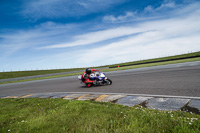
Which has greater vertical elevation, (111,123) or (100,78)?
(100,78)

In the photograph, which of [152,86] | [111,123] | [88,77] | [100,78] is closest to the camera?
[111,123]

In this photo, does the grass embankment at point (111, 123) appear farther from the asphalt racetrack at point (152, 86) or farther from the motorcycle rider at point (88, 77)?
the motorcycle rider at point (88, 77)

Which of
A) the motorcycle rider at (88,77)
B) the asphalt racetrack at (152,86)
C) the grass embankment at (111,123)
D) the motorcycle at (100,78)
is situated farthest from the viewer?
the motorcycle rider at (88,77)

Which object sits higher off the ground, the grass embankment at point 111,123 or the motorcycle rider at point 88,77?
the motorcycle rider at point 88,77

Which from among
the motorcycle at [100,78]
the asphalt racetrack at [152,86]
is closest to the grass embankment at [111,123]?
the asphalt racetrack at [152,86]

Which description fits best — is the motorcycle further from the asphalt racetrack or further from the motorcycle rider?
the asphalt racetrack

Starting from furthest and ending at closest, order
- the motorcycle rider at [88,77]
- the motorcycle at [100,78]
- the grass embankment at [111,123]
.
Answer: the motorcycle rider at [88,77] < the motorcycle at [100,78] < the grass embankment at [111,123]

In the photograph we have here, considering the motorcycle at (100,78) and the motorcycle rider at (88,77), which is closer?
the motorcycle at (100,78)

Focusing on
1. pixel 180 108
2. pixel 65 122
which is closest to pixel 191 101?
pixel 180 108

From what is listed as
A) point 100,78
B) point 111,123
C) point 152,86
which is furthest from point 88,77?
point 111,123

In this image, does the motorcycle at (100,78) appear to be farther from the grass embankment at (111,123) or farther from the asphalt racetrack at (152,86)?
the grass embankment at (111,123)

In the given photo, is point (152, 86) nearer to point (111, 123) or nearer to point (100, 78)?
point (100, 78)

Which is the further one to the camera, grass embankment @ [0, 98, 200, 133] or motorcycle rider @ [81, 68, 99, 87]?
motorcycle rider @ [81, 68, 99, 87]

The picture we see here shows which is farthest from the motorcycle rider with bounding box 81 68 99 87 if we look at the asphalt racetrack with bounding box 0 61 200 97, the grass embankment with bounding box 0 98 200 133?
the grass embankment with bounding box 0 98 200 133
